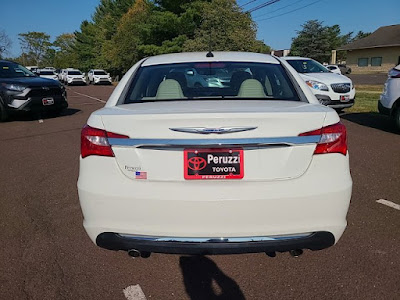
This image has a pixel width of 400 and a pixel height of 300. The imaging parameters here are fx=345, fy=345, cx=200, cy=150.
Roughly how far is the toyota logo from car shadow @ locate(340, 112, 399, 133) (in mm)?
6954

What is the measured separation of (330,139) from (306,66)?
388 inches

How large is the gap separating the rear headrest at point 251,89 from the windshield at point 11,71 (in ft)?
30.2

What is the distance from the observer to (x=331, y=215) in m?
2.03

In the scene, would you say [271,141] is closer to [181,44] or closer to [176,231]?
[176,231]

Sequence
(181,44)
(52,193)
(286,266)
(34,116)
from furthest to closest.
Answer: (181,44), (34,116), (52,193), (286,266)

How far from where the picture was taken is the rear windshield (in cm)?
276

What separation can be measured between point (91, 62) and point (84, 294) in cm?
6055

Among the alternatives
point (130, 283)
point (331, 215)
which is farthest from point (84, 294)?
point (331, 215)

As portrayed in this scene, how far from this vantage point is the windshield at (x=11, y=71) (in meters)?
9.88

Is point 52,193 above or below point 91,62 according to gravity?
below

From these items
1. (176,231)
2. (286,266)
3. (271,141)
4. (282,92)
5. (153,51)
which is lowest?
(286,266)

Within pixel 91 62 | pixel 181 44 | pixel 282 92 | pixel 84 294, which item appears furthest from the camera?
pixel 91 62

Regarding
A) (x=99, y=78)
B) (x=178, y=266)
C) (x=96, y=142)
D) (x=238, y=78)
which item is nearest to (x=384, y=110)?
(x=238, y=78)

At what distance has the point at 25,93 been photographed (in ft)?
30.3
